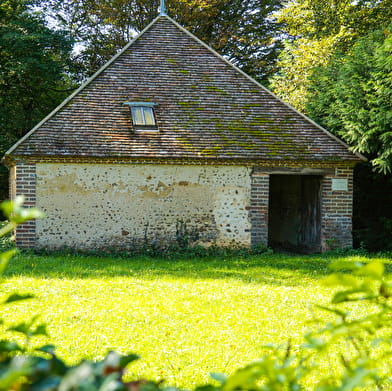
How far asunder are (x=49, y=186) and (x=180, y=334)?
701 centimetres

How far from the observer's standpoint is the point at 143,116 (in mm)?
12203

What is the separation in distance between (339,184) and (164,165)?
441cm

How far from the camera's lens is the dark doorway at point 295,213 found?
13303 mm

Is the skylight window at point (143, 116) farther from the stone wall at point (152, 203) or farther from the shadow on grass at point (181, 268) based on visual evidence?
the shadow on grass at point (181, 268)

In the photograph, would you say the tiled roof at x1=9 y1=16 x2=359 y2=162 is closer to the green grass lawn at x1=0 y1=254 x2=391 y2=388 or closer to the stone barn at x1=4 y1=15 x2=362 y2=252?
the stone barn at x1=4 y1=15 x2=362 y2=252

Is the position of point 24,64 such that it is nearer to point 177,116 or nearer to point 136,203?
point 177,116

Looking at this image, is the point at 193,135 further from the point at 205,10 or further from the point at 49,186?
the point at 205,10

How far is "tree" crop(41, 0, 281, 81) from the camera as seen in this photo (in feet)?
69.9

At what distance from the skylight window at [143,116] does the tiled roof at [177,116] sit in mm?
152

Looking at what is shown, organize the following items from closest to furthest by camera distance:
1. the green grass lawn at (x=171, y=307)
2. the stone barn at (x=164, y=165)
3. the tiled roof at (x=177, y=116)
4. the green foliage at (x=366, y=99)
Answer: the green grass lawn at (x=171, y=307) < the green foliage at (x=366, y=99) < the stone barn at (x=164, y=165) < the tiled roof at (x=177, y=116)

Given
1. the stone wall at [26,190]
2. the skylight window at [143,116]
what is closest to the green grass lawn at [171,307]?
the stone wall at [26,190]

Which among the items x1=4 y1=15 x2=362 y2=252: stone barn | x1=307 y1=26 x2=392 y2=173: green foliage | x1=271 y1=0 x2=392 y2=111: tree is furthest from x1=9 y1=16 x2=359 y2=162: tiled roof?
x1=271 y1=0 x2=392 y2=111: tree

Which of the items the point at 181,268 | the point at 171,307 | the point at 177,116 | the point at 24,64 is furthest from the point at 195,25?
the point at 171,307

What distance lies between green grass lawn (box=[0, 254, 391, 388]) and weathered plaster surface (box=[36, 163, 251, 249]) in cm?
110
